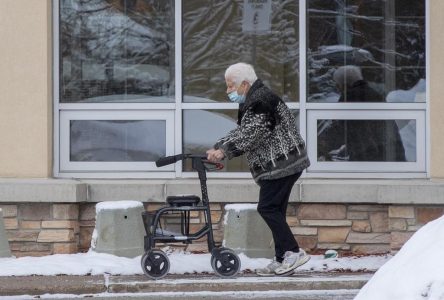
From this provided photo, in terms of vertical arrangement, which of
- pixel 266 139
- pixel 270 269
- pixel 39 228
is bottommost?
pixel 270 269

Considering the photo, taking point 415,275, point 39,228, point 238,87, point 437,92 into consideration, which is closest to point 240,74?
point 238,87

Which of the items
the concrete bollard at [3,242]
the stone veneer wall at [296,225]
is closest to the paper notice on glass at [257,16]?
the stone veneer wall at [296,225]

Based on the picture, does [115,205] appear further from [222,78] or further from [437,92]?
[437,92]

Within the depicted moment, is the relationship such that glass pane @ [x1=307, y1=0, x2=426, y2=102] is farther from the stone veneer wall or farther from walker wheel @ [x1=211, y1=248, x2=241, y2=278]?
walker wheel @ [x1=211, y1=248, x2=241, y2=278]

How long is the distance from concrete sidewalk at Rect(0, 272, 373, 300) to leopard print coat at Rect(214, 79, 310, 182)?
0.94 m

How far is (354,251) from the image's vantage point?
11.1 m

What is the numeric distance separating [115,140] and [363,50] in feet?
9.15

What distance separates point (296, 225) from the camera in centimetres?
1109

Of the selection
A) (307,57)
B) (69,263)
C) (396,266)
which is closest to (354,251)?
(307,57)

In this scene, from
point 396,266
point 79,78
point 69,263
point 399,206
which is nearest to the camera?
point 396,266

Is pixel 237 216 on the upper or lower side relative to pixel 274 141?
lower

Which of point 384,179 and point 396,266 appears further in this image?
point 384,179

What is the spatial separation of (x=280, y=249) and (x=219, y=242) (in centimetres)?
170

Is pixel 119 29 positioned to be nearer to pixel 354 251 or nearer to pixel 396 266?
pixel 354 251
